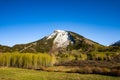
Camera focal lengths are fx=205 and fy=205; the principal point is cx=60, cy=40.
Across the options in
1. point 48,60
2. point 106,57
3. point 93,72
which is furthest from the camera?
point 106,57

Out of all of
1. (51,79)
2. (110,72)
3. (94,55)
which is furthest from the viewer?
(94,55)

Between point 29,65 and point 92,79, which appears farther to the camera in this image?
point 29,65

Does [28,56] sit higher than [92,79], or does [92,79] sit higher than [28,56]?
[28,56]

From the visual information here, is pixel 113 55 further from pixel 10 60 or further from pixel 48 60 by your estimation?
pixel 10 60

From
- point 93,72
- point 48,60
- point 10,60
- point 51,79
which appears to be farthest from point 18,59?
point 51,79

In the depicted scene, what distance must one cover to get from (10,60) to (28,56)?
38.9 ft

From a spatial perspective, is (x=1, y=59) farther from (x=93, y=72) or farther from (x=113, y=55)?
(x=113, y=55)

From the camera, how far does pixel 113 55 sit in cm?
16588

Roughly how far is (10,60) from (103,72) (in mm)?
74471

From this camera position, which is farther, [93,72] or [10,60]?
[10,60]

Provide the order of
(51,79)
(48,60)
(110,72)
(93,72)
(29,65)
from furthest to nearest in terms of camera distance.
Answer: (48,60)
(29,65)
(93,72)
(110,72)
(51,79)

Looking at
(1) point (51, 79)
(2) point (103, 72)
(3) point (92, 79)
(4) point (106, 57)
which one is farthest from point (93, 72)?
(4) point (106, 57)

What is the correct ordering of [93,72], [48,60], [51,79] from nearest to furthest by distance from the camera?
1. [51,79]
2. [93,72]
3. [48,60]

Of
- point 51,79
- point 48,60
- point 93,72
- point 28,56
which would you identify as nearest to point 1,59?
point 28,56
